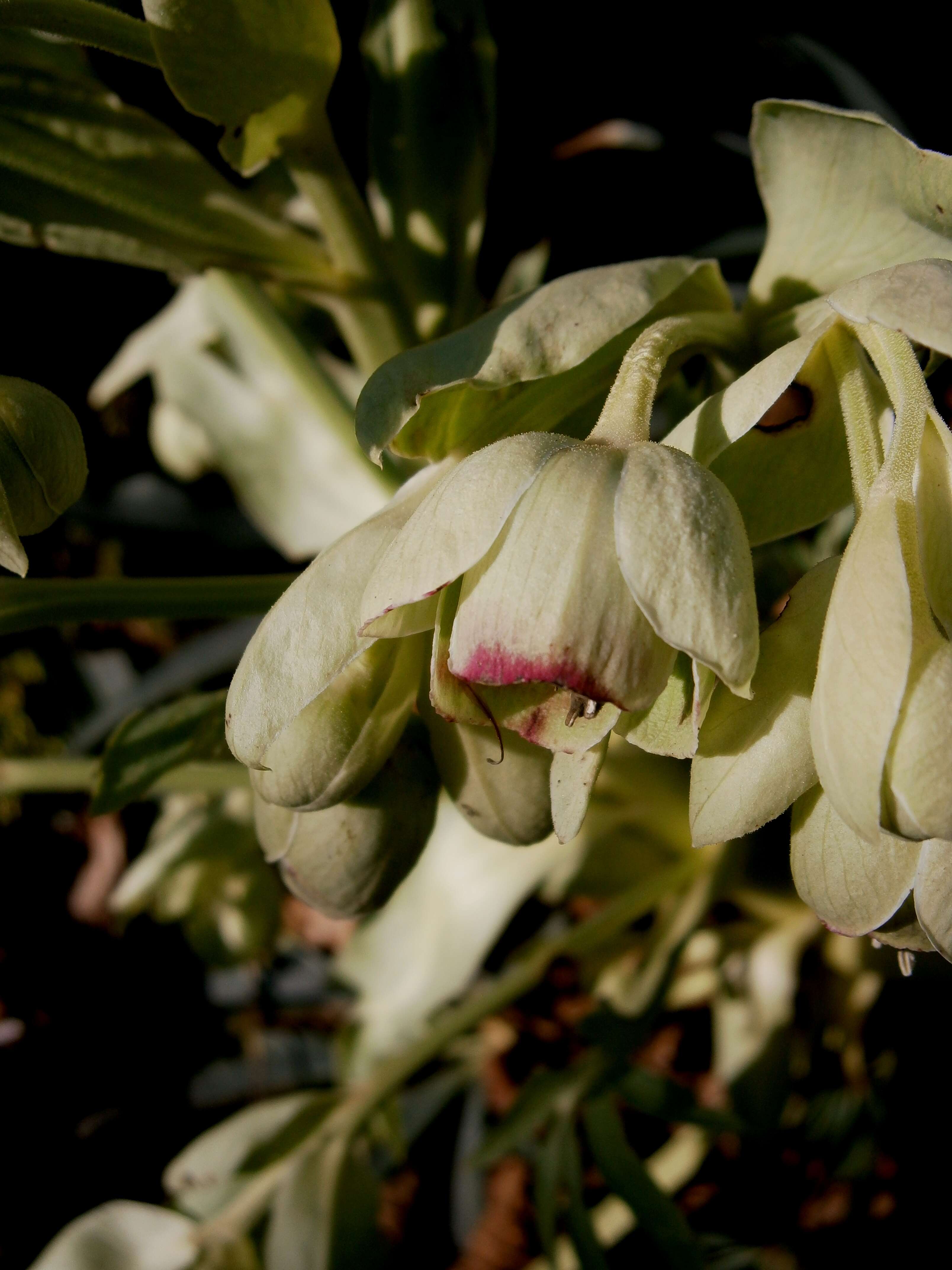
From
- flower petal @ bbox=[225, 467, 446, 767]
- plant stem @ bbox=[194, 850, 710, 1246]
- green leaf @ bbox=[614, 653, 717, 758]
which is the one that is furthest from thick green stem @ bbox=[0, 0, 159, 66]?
plant stem @ bbox=[194, 850, 710, 1246]

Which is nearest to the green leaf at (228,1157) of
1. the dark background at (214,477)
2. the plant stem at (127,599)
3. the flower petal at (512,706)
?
the dark background at (214,477)

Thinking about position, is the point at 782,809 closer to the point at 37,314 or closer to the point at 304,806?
the point at 304,806

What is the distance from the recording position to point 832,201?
0.49m

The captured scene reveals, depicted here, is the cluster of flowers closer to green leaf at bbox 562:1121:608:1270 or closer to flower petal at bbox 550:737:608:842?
flower petal at bbox 550:737:608:842

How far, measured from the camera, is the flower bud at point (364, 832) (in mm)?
461

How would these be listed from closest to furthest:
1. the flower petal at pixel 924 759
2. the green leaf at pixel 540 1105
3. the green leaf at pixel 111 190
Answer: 1. the flower petal at pixel 924 759
2. the green leaf at pixel 111 190
3. the green leaf at pixel 540 1105

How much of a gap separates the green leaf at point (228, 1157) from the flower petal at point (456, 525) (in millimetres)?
543

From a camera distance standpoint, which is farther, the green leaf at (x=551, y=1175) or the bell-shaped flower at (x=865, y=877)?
the green leaf at (x=551, y=1175)

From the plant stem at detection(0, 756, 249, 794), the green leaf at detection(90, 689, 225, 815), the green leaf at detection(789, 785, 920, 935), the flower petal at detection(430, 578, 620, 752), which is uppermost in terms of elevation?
the flower petal at detection(430, 578, 620, 752)

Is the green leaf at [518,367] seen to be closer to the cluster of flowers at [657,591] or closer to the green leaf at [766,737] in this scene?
the cluster of flowers at [657,591]

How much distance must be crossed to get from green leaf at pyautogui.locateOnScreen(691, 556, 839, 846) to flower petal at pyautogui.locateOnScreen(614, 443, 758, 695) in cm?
4

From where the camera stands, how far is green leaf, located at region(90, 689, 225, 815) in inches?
20.6

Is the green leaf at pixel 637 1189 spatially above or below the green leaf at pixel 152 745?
below

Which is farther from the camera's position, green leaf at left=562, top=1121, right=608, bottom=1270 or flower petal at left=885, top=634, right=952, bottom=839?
green leaf at left=562, top=1121, right=608, bottom=1270
